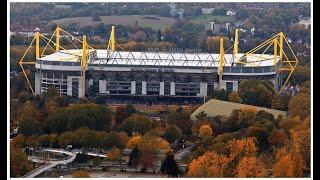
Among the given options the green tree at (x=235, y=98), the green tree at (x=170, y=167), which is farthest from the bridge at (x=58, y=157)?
the green tree at (x=235, y=98)

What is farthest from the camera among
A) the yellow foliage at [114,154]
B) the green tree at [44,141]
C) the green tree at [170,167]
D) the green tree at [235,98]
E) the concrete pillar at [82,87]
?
the concrete pillar at [82,87]

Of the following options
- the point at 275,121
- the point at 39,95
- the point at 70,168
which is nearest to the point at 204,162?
the point at 70,168

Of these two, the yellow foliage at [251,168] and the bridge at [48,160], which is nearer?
the yellow foliage at [251,168]

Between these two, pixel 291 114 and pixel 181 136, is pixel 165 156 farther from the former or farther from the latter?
Answer: pixel 291 114

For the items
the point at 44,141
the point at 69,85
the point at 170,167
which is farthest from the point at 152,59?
the point at 170,167

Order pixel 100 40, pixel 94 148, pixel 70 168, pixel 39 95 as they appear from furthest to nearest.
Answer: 1. pixel 100 40
2. pixel 39 95
3. pixel 94 148
4. pixel 70 168

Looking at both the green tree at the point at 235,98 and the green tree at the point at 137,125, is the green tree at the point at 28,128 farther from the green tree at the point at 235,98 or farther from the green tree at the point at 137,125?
the green tree at the point at 235,98

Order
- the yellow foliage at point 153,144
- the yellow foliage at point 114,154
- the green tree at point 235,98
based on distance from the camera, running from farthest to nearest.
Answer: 1. the green tree at point 235,98
2. the yellow foliage at point 153,144
3. the yellow foliage at point 114,154
